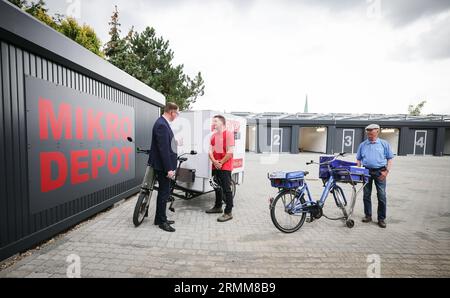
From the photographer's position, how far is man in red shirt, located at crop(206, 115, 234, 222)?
4.29 meters

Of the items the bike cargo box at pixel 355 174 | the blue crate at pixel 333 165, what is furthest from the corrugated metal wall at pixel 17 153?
the bike cargo box at pixel 355 174

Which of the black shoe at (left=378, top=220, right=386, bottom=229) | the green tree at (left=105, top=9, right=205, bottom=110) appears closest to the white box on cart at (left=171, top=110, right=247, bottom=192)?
the black shoe at (left=378, top=220, right=386, bottom=229)

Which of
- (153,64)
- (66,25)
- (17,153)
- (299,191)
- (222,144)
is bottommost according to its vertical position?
(299,191)

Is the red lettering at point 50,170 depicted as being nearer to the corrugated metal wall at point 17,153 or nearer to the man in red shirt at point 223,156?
the corrugated metal wall at point 17,153

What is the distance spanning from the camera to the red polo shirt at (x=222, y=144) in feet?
14.1

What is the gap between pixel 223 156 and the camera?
4.47 metres

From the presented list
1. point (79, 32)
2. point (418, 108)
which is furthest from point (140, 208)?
point (418, 108)

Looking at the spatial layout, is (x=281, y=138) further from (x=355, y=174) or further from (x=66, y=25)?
(x=66, y=25)

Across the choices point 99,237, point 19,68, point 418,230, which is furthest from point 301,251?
point 19,68

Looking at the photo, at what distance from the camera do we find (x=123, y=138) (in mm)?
5508

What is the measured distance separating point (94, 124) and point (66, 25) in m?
22.2

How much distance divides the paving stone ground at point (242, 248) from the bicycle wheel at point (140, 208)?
12 centimetres

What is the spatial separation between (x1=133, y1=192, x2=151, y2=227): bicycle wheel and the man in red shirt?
4.49 feet
